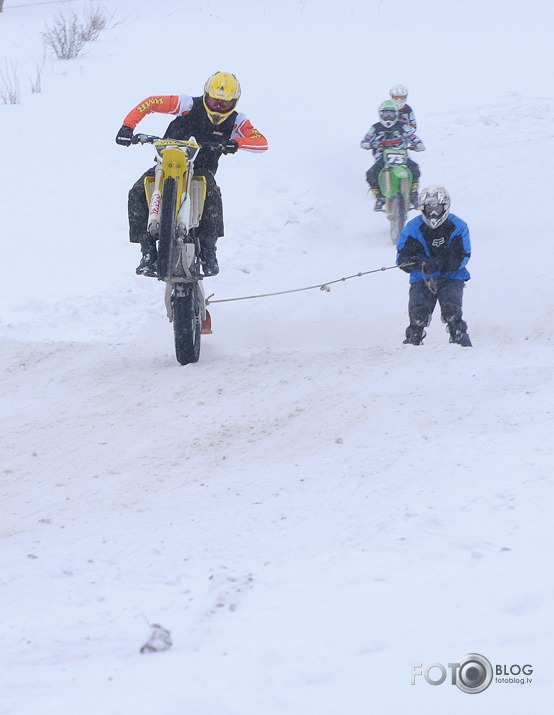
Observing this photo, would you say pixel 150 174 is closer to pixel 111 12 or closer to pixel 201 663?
pixel 201 663

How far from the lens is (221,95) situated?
7.33m

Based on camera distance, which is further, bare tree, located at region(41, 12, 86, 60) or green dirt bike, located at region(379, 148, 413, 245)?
bare tree, located at region(41, 12, 86, 60)

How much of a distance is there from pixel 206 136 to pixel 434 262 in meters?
2.07

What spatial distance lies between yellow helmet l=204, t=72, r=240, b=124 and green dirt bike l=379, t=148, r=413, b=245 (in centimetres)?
468

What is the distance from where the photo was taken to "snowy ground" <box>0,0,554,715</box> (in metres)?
3.12

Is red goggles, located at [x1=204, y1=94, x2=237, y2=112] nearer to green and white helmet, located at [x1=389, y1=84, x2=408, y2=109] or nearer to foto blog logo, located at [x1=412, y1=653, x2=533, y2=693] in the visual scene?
foto blog logo, located at [x1=412, y1=653, x2=533, y2=693]

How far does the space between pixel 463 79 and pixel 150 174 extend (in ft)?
38.5

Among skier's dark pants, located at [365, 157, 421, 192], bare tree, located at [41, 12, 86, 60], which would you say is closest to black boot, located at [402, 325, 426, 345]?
skier's dark pants, located at [365, 157, 421, 192]

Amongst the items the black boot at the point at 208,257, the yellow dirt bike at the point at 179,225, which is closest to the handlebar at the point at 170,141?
the yellow dirt bike at the point at 179,225

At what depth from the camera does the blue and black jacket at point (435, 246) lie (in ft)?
25.8

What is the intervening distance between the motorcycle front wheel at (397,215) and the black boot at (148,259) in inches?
222

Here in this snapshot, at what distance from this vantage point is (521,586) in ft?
11.0

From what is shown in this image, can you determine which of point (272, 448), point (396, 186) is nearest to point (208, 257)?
point (272, 448)

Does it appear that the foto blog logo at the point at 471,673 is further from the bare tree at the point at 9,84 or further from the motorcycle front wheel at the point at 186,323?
the bare tree at the point at 9,84
